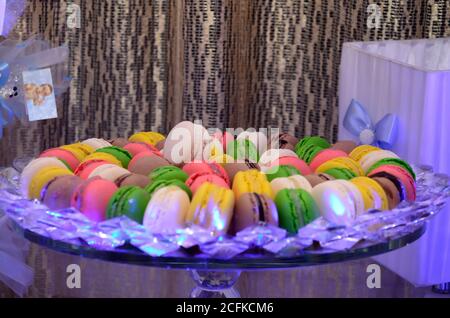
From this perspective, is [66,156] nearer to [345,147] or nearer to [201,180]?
[201,180]

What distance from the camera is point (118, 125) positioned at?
1.61 m

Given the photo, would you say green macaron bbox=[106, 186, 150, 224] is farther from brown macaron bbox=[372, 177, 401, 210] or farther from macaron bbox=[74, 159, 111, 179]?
brown macaron bbox=[372, 177, 401, 210]

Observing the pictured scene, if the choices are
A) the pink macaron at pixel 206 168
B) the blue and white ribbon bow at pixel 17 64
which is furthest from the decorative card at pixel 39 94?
the pink macaron at pixel 206 168

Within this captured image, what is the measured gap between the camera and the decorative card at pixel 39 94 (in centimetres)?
126

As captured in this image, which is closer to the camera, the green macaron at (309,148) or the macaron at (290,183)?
the macaron at (290,183)

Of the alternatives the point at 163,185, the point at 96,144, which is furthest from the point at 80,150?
the point at 163,185

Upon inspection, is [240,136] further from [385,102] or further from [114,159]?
[385,102]

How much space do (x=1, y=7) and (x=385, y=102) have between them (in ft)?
2.21

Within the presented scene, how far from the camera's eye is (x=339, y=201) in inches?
30.3

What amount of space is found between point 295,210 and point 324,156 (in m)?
0.25

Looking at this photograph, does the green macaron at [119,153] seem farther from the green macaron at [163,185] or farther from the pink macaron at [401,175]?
the pink macaron at [401,175]

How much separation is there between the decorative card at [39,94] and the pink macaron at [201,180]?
1.73 ft

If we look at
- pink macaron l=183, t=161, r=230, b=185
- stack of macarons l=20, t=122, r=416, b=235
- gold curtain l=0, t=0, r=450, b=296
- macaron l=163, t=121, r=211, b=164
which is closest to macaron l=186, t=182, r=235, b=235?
stack of macarons l=20, t=122, r=416, b=235
